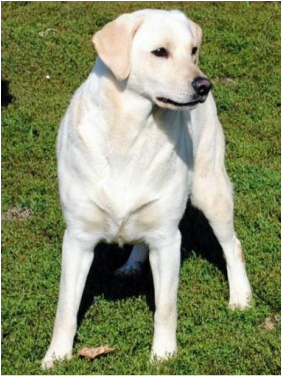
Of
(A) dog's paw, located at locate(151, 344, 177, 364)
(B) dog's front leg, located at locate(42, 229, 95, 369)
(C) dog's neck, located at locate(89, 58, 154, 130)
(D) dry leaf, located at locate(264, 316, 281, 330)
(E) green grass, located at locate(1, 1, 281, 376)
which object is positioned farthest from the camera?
(D) dry leaf, located at locate(264, 316, 281, 330)

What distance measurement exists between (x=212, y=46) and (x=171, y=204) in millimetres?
6372

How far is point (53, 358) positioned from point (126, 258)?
5.17ft

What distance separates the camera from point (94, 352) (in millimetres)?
5418

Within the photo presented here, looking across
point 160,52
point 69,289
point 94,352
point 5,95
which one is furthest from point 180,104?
point 5,95

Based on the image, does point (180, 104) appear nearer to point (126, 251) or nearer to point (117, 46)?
point (117, 46)

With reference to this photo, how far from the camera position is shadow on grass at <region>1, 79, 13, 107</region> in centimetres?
967

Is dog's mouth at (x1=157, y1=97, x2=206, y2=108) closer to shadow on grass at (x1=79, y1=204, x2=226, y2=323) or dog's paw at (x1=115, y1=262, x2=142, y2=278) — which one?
shadow on grass at (x1=79, y1=204, x2=226, y2=323)

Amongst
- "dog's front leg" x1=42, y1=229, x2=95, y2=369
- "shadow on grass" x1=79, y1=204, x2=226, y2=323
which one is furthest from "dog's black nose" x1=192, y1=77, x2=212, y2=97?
"shadow on grass" x1=79, y1=204, x2=226, y2=323

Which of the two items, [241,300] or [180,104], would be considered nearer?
[180,104]

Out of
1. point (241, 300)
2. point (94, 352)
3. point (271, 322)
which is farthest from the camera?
point (241, 300)

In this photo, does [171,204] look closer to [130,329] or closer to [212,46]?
[130,329]

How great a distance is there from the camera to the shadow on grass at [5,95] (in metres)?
9.67

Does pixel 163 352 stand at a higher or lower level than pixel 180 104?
lower

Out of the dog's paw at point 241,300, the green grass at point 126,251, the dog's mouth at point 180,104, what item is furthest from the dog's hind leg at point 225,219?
the dog's mouth at point 180,104
